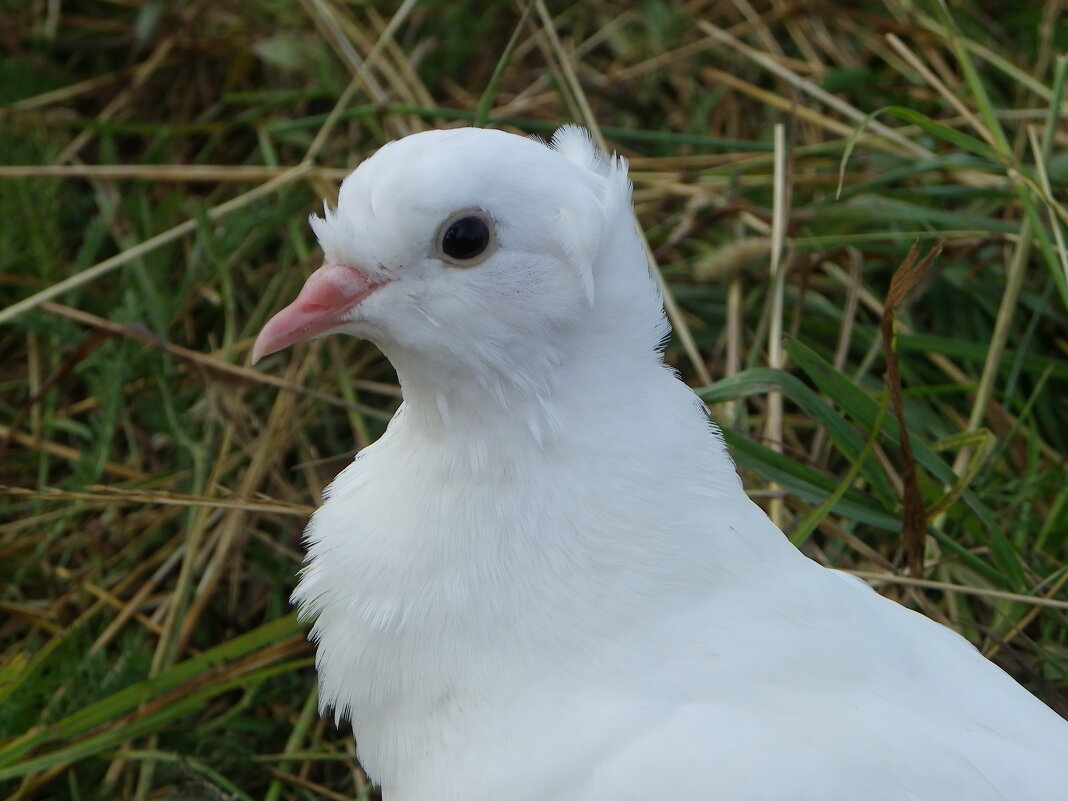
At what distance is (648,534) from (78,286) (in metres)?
1.89

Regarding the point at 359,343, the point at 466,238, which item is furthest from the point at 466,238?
the point at 359,343

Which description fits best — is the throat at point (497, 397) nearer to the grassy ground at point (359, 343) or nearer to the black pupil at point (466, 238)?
the black pupil at point (466, 238)

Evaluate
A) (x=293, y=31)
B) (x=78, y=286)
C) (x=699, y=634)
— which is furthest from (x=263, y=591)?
(x=293, y=31)

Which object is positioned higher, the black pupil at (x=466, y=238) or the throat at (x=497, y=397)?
the black pupil at (x=466, y=238)

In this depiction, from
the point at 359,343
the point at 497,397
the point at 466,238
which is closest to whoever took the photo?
the point at 466,238

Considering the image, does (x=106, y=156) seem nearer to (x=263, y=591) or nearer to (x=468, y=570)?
(x=263, y=591)

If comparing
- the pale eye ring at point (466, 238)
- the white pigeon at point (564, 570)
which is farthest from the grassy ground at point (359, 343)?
the pale eye ring at point (466, 238)

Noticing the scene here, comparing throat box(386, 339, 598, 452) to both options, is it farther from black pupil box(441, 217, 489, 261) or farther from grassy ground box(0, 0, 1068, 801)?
grassy ground box(0, 0, 1068, 801)

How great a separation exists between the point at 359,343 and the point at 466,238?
1.64 metres

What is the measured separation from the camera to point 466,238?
1542 mm

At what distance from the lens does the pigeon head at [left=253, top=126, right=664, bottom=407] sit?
1518mm

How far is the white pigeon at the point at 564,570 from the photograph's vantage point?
1562mm

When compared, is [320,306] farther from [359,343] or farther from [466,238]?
[359,343]

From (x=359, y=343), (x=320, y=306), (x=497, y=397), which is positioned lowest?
(x=359, y=343)
